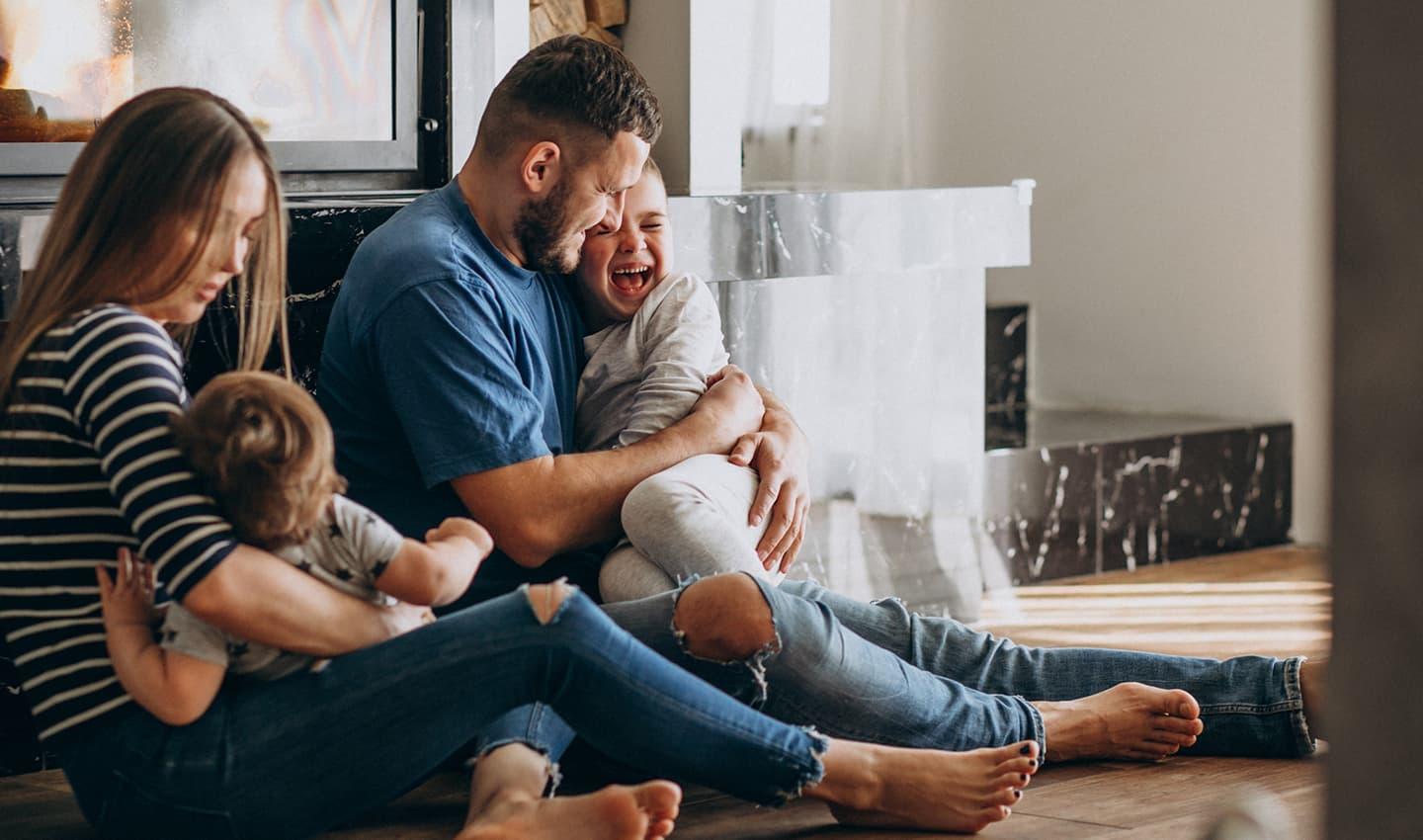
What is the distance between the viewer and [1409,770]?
646 mm

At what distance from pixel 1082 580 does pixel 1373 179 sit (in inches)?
118

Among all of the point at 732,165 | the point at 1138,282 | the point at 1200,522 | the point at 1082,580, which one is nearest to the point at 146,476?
the point at 732,165

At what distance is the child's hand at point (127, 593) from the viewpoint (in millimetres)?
1415

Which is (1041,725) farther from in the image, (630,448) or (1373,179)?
(1373,179)

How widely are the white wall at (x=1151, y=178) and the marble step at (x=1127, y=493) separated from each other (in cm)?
12

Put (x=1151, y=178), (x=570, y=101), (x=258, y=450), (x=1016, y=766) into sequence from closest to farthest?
1. (x=258, y=450)
2. (x=1016, y=766)
3. (x=570, y=101)
4. (x=1151, y=178)

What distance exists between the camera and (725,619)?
5.68 ft

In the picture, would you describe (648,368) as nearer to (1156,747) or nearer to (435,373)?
(435,373)

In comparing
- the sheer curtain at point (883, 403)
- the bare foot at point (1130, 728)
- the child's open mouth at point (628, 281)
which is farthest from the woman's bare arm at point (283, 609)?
the sheer curtain at point (883, 403)

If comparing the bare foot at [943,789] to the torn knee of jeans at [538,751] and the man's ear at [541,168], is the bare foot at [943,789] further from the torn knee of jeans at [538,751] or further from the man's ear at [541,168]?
the man's ear at [541,168]

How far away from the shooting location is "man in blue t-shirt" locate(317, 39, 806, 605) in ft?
5.94

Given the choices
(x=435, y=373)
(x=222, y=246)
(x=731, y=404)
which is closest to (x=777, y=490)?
(x=731, y=404)

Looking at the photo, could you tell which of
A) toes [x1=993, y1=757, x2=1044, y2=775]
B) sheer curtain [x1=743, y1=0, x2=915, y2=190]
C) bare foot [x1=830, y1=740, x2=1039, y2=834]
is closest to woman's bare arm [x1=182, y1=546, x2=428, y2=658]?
bare foot [x1=830, y1=740, x2=1039, y2=834]

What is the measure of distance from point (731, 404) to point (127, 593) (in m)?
0.86
